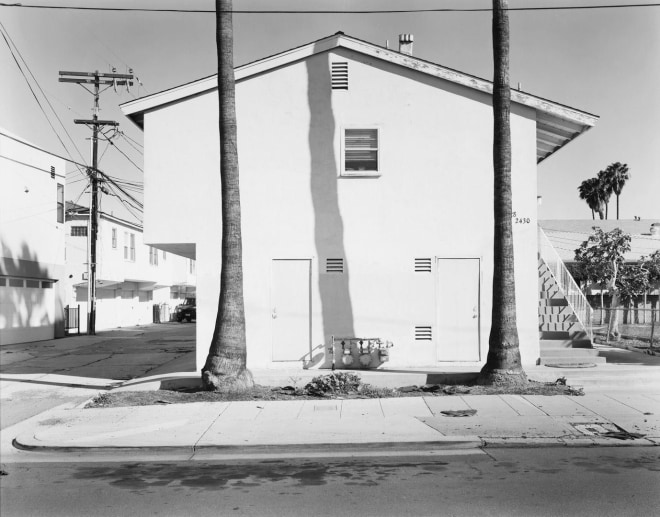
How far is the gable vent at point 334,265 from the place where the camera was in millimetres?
14219

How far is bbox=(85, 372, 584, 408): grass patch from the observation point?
1161 cm

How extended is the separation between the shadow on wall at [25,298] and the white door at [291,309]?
48.8 feet

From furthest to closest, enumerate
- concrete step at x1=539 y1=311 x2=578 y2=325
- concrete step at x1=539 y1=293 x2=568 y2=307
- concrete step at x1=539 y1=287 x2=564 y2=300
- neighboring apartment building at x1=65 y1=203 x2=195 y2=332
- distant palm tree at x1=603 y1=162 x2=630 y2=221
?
1. distant palm tree at x1=603 y1=162 x2=630 y2=221
2. neighboring apartment building at x1=65 y1=203 x2=195 y2=332
3. concrete step at x1=539 y1=287 x2=564 y2=300
4. concrete step at x1=539 y1=293 x2=568 y2=307
5. concrete step at x1=539 y1=311 x2=578 y2=325

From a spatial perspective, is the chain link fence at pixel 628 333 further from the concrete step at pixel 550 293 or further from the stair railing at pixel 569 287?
the concrete step at pixel 550 293

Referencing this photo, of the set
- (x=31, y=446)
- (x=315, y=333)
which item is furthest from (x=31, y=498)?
(x=315, y=333)

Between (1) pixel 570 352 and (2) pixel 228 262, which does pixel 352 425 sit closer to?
(2) pixel 228 262

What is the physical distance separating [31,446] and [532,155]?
428 inches

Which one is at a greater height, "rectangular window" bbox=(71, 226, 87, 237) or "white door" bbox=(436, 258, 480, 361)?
"rectangular window" bbox=(71, 226, 87, 237)

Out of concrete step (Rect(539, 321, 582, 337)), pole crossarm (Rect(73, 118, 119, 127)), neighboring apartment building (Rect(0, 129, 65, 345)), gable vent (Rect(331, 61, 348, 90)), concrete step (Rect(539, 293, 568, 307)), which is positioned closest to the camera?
gable vent (Rect(331, 61, 348, 90))

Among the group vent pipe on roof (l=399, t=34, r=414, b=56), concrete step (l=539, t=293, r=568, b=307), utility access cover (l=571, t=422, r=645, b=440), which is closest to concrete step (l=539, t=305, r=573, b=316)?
concrete step (l=539, t=293, r=568, b=307)

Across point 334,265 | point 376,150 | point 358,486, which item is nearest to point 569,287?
point 376,150

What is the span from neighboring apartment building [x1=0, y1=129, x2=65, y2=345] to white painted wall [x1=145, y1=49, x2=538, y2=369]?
13271 millimetres

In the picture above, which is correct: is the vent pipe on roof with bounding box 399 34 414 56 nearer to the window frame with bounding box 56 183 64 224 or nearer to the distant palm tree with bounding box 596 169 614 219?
the window frame with bounding box 56 183 64 224

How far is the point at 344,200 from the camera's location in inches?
561
